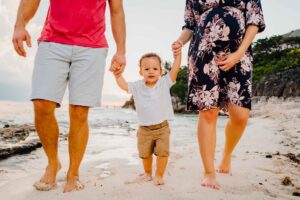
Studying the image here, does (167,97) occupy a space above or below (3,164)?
above

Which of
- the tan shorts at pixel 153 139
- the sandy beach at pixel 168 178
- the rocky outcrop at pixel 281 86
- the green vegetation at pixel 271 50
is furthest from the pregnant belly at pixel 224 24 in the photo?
the green vegetation at pixel 271 50

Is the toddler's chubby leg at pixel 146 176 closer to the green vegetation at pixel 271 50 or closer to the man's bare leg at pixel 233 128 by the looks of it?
the man's bare leg at pixel 233 128

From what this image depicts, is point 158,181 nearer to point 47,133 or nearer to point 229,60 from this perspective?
point 47,133

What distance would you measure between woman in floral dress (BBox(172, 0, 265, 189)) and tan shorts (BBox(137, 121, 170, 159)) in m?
0.31

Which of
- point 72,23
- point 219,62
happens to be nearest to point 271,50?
point 219,62

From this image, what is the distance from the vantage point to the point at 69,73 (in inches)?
108

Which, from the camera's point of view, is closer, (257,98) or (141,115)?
(141,115)

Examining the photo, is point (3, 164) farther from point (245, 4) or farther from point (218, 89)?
point (245, 4)

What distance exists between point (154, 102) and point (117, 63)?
1.65ft

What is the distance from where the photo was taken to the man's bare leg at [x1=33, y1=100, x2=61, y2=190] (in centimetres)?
262

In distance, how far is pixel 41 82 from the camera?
2.59 meters

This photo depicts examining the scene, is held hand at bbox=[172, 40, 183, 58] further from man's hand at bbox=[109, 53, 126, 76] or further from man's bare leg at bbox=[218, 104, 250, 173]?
man's bare leg at bbox=[218, 104, 250, 173]

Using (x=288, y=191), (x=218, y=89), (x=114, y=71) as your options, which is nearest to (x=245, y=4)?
(x=218, y=89)

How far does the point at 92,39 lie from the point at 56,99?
589mm
